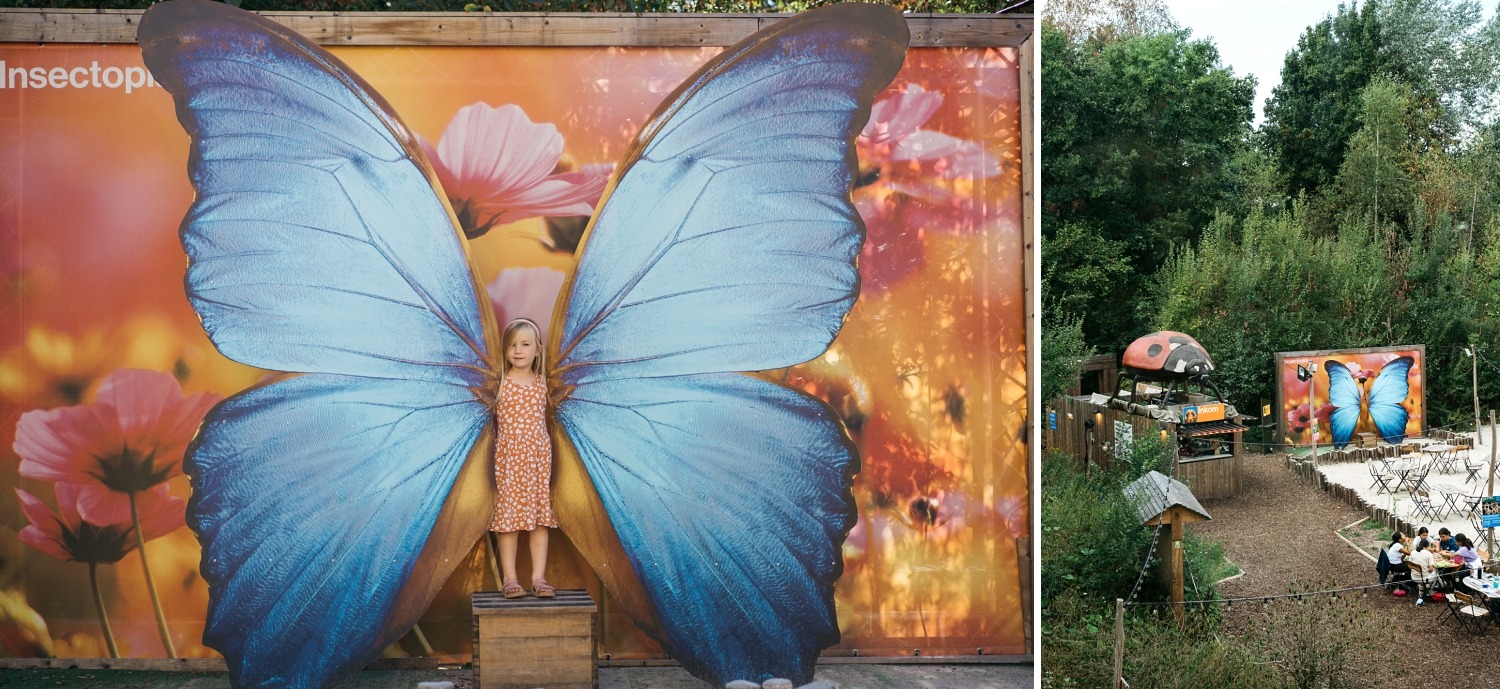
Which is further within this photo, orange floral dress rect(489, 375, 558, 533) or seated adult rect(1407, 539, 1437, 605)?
seated adult rect(1407, 539, 1437, 605)

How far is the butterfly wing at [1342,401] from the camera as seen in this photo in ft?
28.5

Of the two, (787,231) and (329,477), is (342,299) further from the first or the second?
(787,231)

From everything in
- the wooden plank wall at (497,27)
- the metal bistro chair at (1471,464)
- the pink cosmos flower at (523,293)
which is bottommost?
the metal bistro chair at (1471,464)

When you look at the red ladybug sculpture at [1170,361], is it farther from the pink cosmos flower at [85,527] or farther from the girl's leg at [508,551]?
the pink cosmos flower at [85,527]

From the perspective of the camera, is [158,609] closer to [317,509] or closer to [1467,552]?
[317,509]

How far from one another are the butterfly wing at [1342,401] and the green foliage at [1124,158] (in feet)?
5.71

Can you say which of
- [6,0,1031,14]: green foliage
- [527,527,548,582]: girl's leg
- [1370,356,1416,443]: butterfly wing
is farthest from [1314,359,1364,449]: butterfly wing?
[527,527,548,582]: girl's leg

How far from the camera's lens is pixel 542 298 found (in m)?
4.40

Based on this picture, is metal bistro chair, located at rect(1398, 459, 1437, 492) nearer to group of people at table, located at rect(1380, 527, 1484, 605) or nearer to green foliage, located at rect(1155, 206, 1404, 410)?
group of people at table, located at rect(1380, 527, 1484, 605)

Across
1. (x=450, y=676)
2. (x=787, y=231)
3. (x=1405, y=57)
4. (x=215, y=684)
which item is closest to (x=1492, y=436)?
(x=1405, y=57)

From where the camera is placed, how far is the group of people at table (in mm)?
6574

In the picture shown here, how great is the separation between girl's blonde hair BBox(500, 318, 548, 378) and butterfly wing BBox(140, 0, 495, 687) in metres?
0.07

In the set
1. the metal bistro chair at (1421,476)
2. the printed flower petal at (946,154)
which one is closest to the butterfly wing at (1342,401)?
the metal bistro chair at (1421,476)

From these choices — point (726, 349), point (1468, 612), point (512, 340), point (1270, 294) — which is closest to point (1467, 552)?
point (1468, 612)
